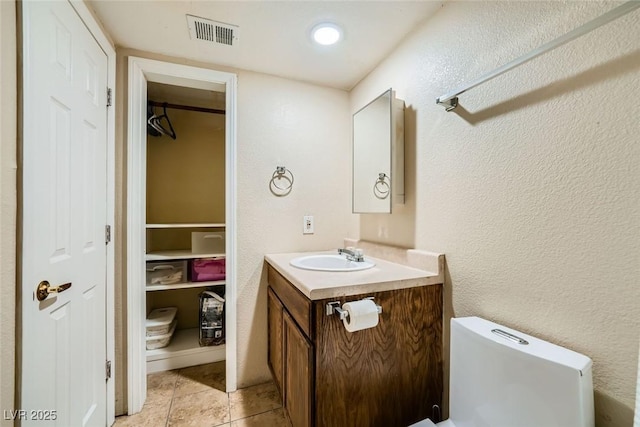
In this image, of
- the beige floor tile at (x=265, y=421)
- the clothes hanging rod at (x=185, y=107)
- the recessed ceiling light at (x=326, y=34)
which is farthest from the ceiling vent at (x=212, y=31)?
the beige floor tile at (x=265, y=421)

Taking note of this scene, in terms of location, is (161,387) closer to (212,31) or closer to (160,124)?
(160,124)

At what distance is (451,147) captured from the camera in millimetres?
1167

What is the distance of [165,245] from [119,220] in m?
0.89

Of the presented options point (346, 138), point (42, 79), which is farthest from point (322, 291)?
point (346, 138)

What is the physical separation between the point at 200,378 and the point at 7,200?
1.62 m

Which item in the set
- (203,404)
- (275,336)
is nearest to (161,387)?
(203,404)

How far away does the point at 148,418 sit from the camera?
1468mm

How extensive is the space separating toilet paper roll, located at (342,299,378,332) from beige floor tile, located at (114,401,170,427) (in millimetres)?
1342

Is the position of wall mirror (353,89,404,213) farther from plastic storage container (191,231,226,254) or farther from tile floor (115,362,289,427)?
tile floor (115,362,289,427)

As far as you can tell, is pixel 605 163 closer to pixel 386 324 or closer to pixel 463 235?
pixel 463 235

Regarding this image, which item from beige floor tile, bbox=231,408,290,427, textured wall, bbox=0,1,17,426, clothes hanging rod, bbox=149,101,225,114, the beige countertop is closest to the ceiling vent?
textured wall, bbox=0,1,17,426

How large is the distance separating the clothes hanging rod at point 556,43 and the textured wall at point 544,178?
84 millimetres

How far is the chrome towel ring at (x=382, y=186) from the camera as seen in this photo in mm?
1462

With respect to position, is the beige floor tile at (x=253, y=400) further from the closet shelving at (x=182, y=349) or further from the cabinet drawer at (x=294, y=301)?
the cabinet drawer at (x=294, y=301)
